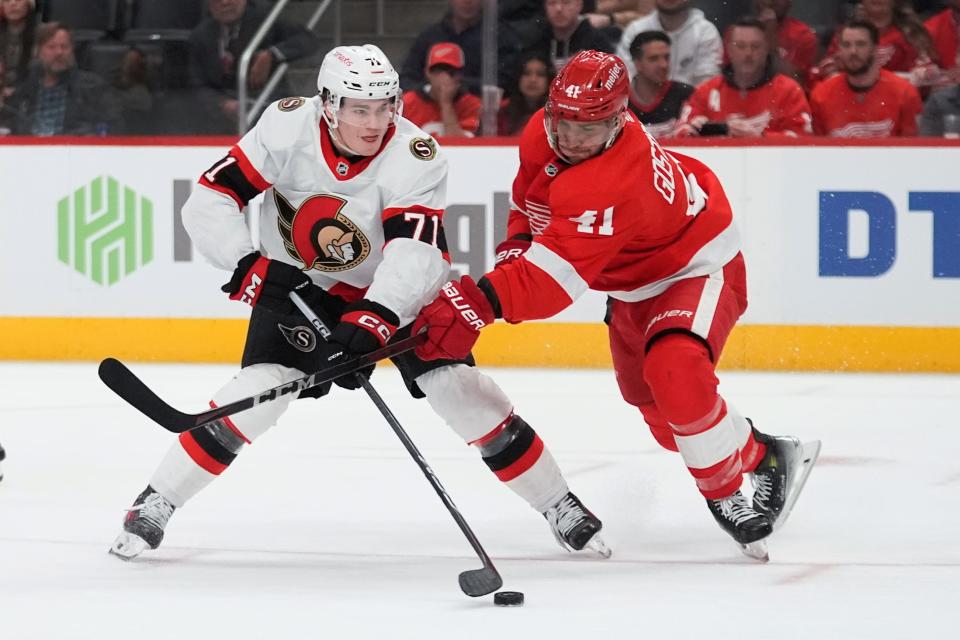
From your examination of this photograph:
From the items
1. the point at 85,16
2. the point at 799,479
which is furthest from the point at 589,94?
the point at 85,16

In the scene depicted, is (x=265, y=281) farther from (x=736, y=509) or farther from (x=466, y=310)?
(x=736, y=509)

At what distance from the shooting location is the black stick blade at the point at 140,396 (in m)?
2.98

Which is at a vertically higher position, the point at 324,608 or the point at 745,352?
the point at 324,608

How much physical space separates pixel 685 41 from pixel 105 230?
95.6 inches

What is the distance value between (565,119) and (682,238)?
0.39 metres

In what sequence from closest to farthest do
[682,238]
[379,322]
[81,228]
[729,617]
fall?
[729,617] < [379,322] < [682,238] < [81,228]

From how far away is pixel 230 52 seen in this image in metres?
6.58

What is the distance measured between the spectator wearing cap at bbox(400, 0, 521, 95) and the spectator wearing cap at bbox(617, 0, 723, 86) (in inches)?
17.8

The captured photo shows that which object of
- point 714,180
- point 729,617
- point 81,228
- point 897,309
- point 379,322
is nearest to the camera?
point 729,617

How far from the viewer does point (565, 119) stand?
296 centimetres

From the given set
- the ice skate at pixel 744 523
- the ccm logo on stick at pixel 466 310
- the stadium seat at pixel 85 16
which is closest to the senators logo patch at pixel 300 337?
the ccm logo on stick at pixel 466 310

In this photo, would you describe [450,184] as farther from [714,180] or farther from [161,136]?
[714,180]

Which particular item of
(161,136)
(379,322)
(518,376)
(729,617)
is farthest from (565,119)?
(161,136)

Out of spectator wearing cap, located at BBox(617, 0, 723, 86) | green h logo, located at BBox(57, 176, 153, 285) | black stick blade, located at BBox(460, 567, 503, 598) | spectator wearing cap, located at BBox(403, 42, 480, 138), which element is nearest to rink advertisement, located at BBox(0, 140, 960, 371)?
green h logo, located at BBox(57, 176, 153, 285)
